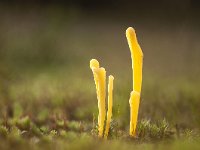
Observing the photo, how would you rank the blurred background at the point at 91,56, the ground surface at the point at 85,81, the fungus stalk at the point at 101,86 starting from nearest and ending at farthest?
1. the fungus stalk at the point at 101,86
2. the ground surface at the point at 85,81
3. the blurred background at the point at 91,56

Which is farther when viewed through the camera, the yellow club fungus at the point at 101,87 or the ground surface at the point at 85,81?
the ground surface at the point at 85,81

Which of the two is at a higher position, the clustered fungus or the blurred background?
the blurred background

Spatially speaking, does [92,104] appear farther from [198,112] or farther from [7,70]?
[7,70]

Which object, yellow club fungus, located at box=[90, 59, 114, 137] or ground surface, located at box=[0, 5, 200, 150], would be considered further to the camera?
ground surface, located at box=[0, 5, 200, 150]

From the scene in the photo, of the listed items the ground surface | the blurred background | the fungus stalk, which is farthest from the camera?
the blurred background

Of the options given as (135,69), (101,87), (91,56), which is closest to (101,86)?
(101,87)

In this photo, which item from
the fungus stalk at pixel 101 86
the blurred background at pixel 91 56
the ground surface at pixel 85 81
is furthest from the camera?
the blurred background at pixel 91 56

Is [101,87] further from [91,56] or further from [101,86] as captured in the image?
→ [91,56]

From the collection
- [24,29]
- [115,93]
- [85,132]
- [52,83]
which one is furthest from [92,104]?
[24,29]

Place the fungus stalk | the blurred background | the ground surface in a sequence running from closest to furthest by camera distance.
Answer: the fungus stalk, the ground surface, the blurred background
